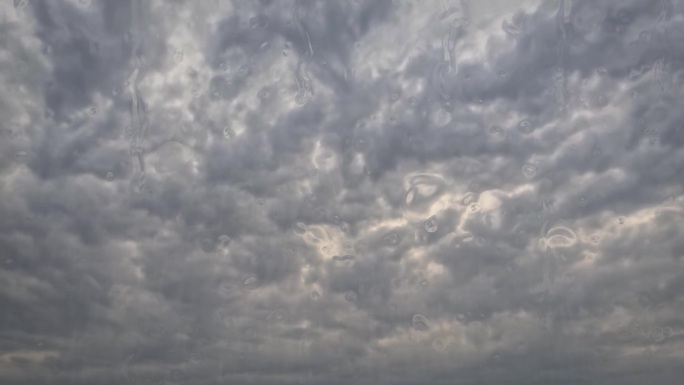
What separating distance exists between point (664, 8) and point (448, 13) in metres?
4.04

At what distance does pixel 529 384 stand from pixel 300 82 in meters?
50.4

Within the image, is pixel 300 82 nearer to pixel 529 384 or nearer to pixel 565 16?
pixel 565 16

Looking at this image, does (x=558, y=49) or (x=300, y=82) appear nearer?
(x=558, y=49)

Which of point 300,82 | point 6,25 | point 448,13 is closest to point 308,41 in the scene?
point 300,82

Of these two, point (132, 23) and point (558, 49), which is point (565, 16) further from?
point (132, 23)

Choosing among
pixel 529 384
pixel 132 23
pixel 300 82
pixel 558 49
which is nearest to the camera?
pixel 132 23

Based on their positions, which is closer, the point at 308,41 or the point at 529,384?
the point at 308,41

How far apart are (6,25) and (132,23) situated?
2.40 metres

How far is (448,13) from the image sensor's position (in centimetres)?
938

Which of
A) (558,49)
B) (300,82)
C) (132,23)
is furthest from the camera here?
(300,82)

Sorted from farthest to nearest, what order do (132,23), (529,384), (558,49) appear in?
(529,384) → (558,49) → (132,23)

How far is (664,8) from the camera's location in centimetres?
944

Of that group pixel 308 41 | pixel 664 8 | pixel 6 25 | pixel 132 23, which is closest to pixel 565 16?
pixel 664 8

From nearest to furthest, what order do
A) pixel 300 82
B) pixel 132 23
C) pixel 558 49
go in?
pixel 132 23 < pixel 558 49 < pixel 300 82
